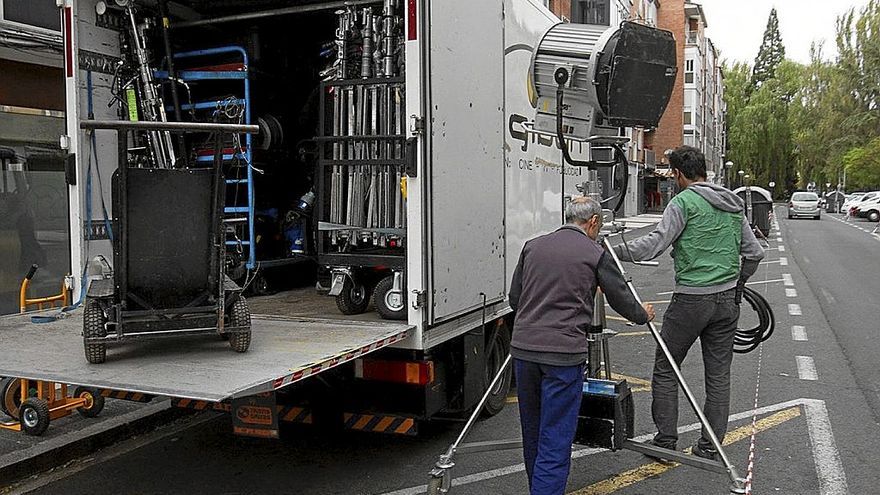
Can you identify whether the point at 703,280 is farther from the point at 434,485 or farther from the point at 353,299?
the point at 353,299

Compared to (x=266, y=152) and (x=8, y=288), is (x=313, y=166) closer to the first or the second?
(x=266, y=152)

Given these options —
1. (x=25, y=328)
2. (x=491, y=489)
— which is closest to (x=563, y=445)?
(x=491, y=489)

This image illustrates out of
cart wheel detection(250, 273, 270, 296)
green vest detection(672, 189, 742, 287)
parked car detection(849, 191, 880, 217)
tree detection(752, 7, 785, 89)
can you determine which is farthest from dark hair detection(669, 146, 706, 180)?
tree detection(752, 7, 785, 89)

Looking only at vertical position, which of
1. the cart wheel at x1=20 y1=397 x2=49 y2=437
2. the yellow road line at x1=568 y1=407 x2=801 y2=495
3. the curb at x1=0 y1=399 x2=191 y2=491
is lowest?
the yellow road line at x1=568 y1=407 x2=801 y2=495

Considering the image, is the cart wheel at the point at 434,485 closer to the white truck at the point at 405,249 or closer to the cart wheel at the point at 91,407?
the white truck at the point at 405,249

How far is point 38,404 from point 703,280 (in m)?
4.61

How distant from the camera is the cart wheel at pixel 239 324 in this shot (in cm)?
448

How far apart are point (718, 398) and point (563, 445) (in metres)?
1.63

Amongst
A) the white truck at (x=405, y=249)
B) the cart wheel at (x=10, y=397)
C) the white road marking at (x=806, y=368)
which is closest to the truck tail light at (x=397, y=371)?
the white truck at (x=405, y=249)

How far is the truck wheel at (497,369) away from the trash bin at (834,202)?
63591 mm

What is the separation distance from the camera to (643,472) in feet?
17.5

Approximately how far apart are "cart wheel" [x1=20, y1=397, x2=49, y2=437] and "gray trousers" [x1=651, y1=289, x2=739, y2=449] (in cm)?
422

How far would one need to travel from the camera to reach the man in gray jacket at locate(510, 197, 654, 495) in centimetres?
414

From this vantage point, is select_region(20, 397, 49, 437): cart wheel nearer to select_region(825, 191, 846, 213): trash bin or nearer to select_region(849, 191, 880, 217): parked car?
select_region(849, 191, 880, 217): parked car
